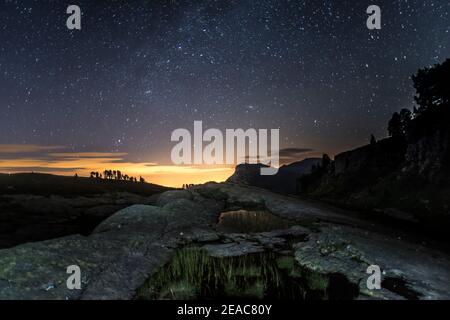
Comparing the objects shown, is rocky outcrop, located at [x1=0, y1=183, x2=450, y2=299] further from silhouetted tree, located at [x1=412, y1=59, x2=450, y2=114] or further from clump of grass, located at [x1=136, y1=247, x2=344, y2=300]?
silhouetted tree, located at [x1=412, y1=59, x2=450, y2=114]

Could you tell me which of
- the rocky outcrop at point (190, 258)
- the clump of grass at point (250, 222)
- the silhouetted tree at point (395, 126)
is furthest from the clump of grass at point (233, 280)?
the silhouetted tree at point (395, 126)

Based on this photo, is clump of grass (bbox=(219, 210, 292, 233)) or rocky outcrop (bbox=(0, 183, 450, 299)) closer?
rocky outcrop (bbox=(0, 183, 450, 299))

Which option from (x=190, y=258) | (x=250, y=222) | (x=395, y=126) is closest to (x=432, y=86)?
(x=395, y=126)

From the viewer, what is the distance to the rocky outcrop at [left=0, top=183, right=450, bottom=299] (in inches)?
368

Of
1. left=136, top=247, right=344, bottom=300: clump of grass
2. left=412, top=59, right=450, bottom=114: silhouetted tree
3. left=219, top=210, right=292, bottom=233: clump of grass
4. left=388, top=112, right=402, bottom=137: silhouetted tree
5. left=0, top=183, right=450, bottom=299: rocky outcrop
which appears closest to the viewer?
left=136, top=247, right=344, bottom=300: clump of grass

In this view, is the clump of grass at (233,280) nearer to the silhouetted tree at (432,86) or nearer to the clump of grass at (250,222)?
the clump of grass at (250,222)

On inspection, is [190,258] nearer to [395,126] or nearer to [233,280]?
[233,280]

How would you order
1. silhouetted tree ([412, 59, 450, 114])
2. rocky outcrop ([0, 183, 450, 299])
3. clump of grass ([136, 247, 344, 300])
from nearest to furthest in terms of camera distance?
clump of grass ([136, 247, 344, 300]), rocky outcrop ([0, 183, 450, 299]), silhouetted tree ([412, 59, 450, 114])

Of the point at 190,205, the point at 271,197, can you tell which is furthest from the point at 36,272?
the point at 271,197

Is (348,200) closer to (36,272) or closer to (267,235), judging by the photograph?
(267,235)

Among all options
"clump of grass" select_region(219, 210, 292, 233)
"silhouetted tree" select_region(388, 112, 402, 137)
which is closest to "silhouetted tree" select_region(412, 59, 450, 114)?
"silhouetted tree" select_region(388, 112, 402, 137)

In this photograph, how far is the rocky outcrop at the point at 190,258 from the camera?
9352 millimetres

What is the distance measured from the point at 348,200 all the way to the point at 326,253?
67.7 metres

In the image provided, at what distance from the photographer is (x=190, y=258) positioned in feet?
40.7
